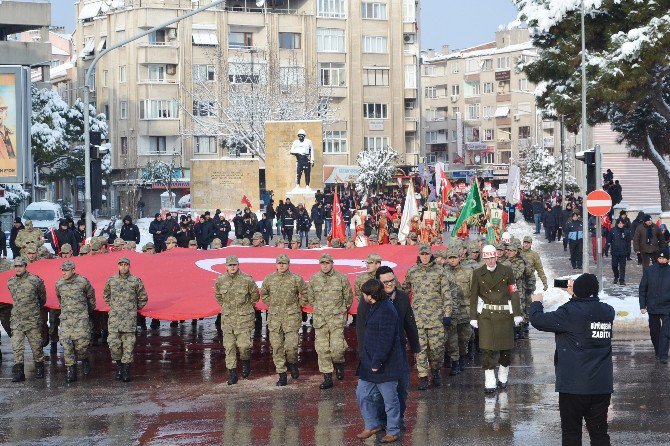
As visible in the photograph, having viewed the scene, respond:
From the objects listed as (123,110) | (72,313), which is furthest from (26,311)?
(123,110)

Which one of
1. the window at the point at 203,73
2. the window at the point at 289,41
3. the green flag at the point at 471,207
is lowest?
the green flag at the point at 471,207

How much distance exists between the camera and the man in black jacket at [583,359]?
954 cm

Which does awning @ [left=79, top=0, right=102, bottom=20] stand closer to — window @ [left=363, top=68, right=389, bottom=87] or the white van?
window @ [left=363, top=68, right=389, bottom=87]

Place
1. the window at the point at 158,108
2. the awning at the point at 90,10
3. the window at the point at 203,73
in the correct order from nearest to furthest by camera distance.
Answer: the window at the point at 203,73, the window at the point at 158,108, the awning at the point at 90,10

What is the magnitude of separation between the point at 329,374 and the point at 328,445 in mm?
3694

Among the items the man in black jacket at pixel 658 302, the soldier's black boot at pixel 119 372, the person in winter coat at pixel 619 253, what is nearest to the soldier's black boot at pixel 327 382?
the soldier's black boot at pixel 119 372

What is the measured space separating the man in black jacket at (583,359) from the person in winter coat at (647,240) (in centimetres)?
2101

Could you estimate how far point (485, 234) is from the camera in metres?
37.7

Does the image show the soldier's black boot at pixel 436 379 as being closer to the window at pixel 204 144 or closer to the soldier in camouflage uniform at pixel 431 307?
the soldier in camouflage uniform at pixel 431 307

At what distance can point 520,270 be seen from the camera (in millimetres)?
19922

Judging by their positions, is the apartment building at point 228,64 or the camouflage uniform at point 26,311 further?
the apartment building at point 228,64

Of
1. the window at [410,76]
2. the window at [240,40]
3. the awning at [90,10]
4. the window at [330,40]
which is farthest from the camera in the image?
the window at [410,76]

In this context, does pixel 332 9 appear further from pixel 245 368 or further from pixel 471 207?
pixel 245 368

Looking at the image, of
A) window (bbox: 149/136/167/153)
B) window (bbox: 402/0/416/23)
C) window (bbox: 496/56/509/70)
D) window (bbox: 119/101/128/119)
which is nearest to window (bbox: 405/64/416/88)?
→ window (bbox: 402/0/416/23)
